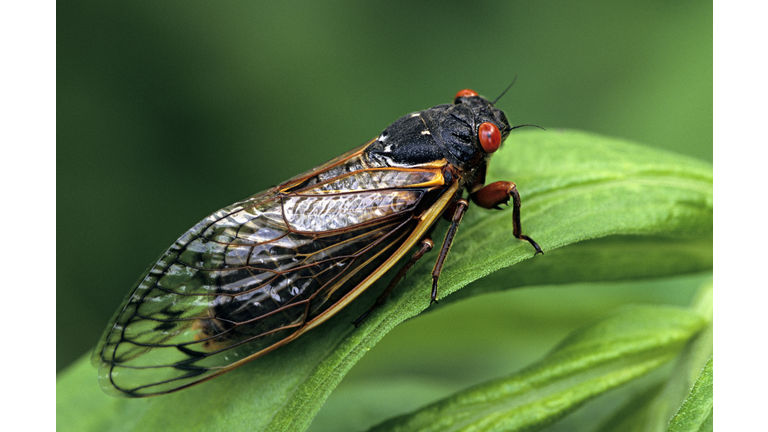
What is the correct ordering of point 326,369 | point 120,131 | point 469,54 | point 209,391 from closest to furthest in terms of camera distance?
point 326,369 < point 209,391 < point 120,131 < point 469,54

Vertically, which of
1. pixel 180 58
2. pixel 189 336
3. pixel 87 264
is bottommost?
pixel 87 264

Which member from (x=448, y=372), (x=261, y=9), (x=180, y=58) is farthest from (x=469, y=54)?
(x=448, y=372)

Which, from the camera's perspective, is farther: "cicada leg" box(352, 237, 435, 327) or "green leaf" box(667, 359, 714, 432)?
"cicada leg" box(352, 237, 435, 327)

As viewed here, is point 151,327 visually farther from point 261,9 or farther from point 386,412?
point 261,9

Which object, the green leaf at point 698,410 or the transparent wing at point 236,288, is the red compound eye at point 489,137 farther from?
the green leaf at point 698,410

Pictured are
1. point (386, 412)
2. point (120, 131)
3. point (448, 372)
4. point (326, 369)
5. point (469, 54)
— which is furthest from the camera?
point (469, 54)

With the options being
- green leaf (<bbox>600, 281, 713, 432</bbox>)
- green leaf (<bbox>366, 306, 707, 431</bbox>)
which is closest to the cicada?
green leaf (<bbox>366, 306, 707, 431</bbox>)

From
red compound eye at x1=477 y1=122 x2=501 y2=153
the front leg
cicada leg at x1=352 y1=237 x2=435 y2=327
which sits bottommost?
cicada leg at x1=352 y1=237 x2=435 y2=327

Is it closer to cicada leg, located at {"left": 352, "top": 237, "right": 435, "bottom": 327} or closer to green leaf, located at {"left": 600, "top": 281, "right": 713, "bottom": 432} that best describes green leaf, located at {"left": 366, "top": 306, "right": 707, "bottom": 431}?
green leaf, located at {"left": 600, "top": 281, "right": 713, "bottom": 432}
